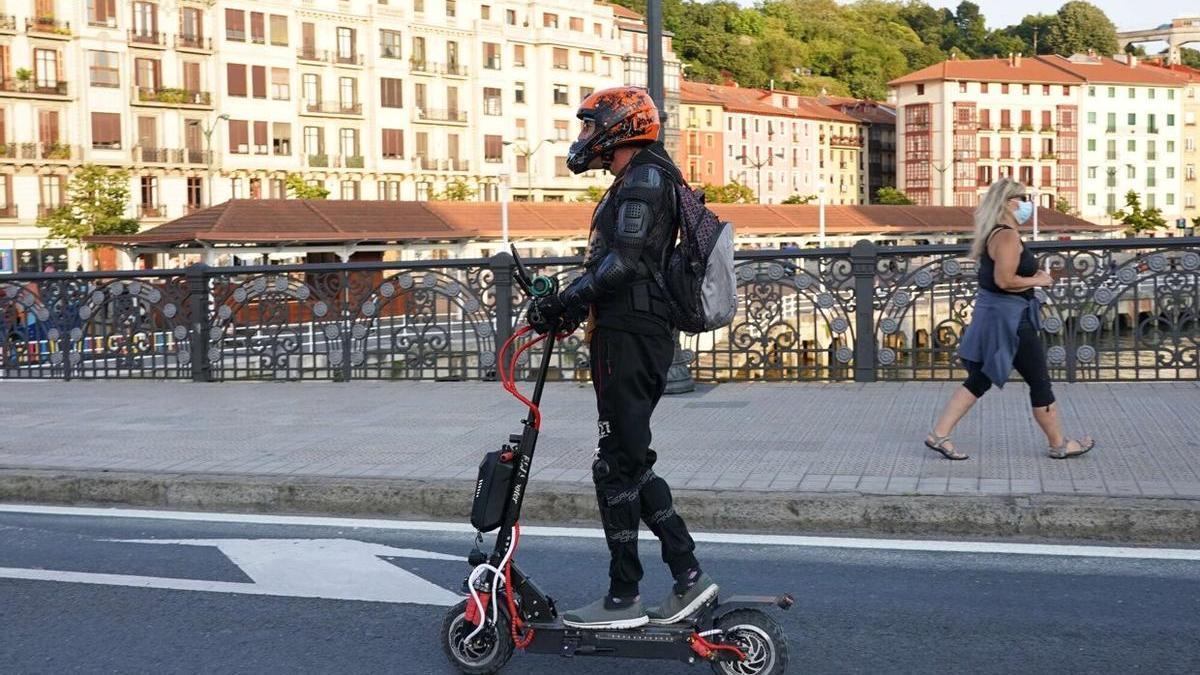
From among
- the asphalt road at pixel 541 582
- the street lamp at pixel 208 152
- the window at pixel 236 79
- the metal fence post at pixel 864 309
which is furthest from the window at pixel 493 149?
the asphalt road at pixel 541 582

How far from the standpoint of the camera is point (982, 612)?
5953mm

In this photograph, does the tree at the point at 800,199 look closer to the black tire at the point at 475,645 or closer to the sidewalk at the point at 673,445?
the sidewalk at the point at 673,445

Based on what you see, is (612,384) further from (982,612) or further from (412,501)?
(412,501)

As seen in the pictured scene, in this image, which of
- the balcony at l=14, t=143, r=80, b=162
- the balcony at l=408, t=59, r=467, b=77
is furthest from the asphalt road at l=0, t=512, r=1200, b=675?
→ the balcony at l=408, t=59, r=467, b=77

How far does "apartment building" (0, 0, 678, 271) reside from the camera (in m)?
75.6

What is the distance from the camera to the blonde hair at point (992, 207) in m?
8.59

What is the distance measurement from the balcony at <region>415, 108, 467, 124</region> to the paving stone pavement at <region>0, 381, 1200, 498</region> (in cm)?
7891

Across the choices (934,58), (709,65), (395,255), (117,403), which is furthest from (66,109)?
(934,58)

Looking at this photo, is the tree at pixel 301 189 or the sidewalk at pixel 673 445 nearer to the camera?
the sidewalk at pixel 673 445

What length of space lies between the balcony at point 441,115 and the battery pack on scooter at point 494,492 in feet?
291

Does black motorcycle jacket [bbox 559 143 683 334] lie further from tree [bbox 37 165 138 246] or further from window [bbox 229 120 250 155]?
window [bbox 229 120 250 155]

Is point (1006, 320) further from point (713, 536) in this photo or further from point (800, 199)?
point (800, 199)

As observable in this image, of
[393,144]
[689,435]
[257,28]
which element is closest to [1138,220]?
[393,144]

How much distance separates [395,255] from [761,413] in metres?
57.4
